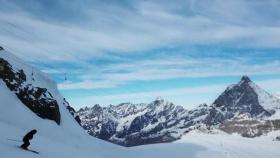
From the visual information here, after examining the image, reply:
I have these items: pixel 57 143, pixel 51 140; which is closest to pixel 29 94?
pixel 51 140

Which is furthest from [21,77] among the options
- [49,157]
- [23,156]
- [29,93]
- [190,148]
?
[190,148]

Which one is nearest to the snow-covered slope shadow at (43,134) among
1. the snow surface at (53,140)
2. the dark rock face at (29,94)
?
the snow surface at (53,140)

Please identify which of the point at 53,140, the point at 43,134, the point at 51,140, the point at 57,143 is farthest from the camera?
the point at 43,134

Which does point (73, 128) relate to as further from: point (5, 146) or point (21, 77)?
point (5, 146)

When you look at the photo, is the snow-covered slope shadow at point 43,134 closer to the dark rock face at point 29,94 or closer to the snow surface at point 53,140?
the snow surface at point 53,140

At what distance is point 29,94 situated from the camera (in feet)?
205

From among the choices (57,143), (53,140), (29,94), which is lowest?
(57,143)

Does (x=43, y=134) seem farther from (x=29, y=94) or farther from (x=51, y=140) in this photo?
(x=29, y=94)

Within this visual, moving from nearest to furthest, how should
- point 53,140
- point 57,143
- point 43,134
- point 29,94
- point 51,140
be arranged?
1. point 57,143
2. point 51,140
3. point 53,140
4. point 43,134
5. point 29,94

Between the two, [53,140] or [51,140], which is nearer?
[51,140]

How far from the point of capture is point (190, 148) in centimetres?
9619

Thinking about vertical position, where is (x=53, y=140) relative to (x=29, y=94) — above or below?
below

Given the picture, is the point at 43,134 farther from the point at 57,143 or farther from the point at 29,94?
the point at 29,94

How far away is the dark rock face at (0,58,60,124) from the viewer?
197ft
